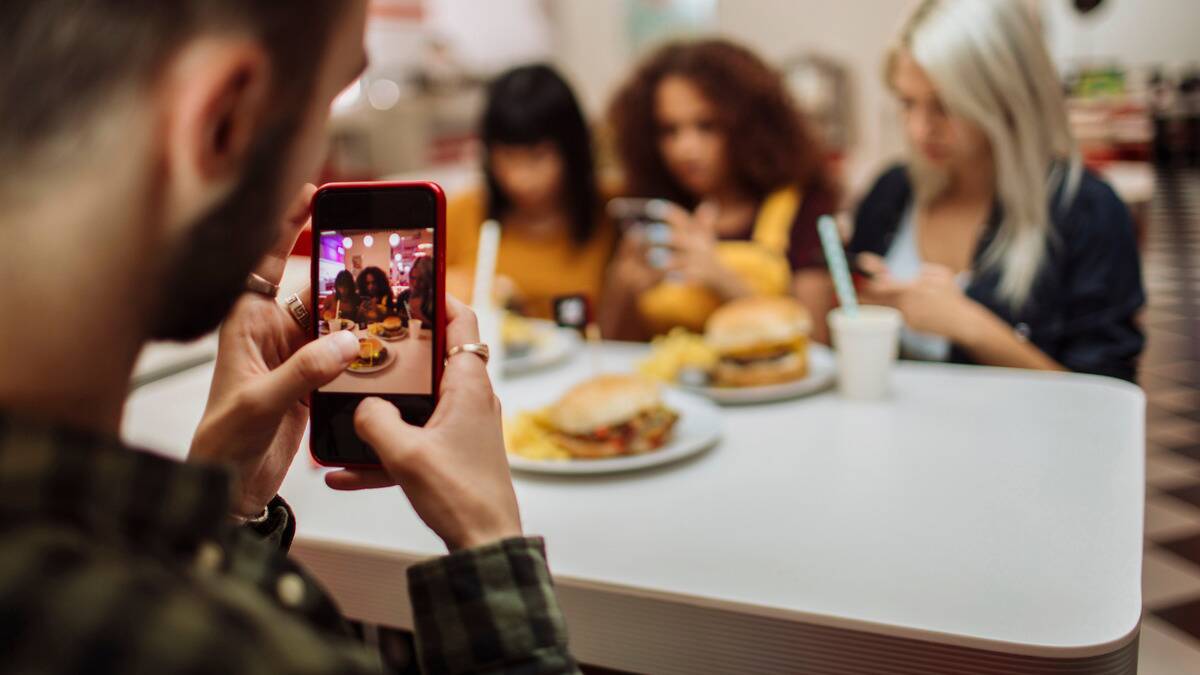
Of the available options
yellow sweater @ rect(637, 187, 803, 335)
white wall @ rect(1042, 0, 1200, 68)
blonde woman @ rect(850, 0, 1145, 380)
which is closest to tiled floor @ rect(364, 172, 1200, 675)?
blonde woman @ rect(850, 0, 1145, 380)

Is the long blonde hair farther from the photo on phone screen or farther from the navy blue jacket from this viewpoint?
the photo on phone screen

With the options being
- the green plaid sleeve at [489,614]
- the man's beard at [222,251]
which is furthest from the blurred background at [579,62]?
the man's beard at [222,251]

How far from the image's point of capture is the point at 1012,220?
2.03 meters

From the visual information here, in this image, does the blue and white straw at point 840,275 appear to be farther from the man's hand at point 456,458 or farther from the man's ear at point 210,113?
the man's ear at point 210,113

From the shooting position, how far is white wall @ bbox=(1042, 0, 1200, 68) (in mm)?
12703

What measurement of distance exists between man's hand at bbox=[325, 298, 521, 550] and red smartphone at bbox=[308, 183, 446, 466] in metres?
0.04

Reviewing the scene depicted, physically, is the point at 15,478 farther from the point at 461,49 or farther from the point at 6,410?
the point at 461,49

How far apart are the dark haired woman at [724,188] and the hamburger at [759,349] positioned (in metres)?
0.76

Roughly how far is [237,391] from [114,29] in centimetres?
38

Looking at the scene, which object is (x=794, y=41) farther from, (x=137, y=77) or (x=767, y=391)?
→ (x=137, y=77)

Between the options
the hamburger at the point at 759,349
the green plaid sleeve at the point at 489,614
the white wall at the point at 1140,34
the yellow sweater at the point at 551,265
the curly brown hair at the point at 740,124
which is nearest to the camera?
the green plaid sleeve at the point at 489,614

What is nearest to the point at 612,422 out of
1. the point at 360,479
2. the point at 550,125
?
the point at 360,479

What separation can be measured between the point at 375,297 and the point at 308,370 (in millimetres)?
83

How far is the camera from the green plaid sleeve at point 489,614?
583 millimetres
